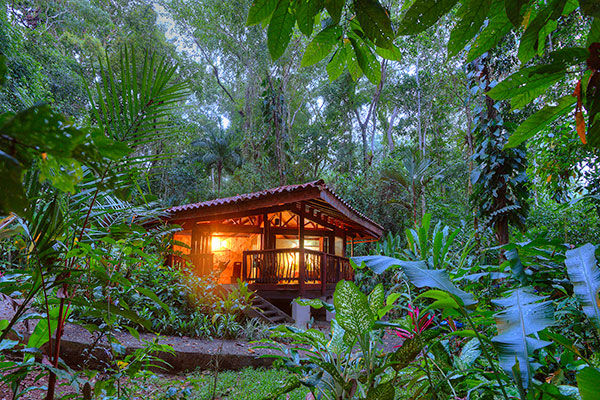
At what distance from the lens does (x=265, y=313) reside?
7.09m

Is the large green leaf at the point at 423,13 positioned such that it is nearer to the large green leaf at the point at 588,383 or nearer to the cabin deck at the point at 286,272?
the large green leaf at the point at 588,383

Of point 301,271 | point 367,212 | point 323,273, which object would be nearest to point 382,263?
point 301,271

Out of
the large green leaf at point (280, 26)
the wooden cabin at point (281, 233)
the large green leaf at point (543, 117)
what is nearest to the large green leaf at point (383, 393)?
the large green leaf at point (543, 117)

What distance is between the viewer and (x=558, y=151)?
439 cm

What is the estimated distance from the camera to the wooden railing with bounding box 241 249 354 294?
25.8 feet

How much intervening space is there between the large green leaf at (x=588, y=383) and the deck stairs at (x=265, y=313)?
6347 mm

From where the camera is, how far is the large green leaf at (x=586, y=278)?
38.2 inches

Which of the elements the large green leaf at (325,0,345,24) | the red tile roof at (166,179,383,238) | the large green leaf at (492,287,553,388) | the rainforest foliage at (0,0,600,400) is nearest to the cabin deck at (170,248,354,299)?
the rainforest foliage at (0,0,600,400)

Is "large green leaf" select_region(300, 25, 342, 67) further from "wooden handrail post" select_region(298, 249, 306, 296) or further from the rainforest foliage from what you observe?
"wooden handrail post" select_region(298, 249, 306, 296)

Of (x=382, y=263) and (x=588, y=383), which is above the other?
Result: (x=382, y=263)

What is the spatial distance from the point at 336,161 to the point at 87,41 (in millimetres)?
14722

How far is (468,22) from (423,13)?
0.12m

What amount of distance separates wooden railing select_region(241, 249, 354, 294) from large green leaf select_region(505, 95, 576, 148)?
7037 mm

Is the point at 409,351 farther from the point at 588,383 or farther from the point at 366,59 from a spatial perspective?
the point at 366,59
